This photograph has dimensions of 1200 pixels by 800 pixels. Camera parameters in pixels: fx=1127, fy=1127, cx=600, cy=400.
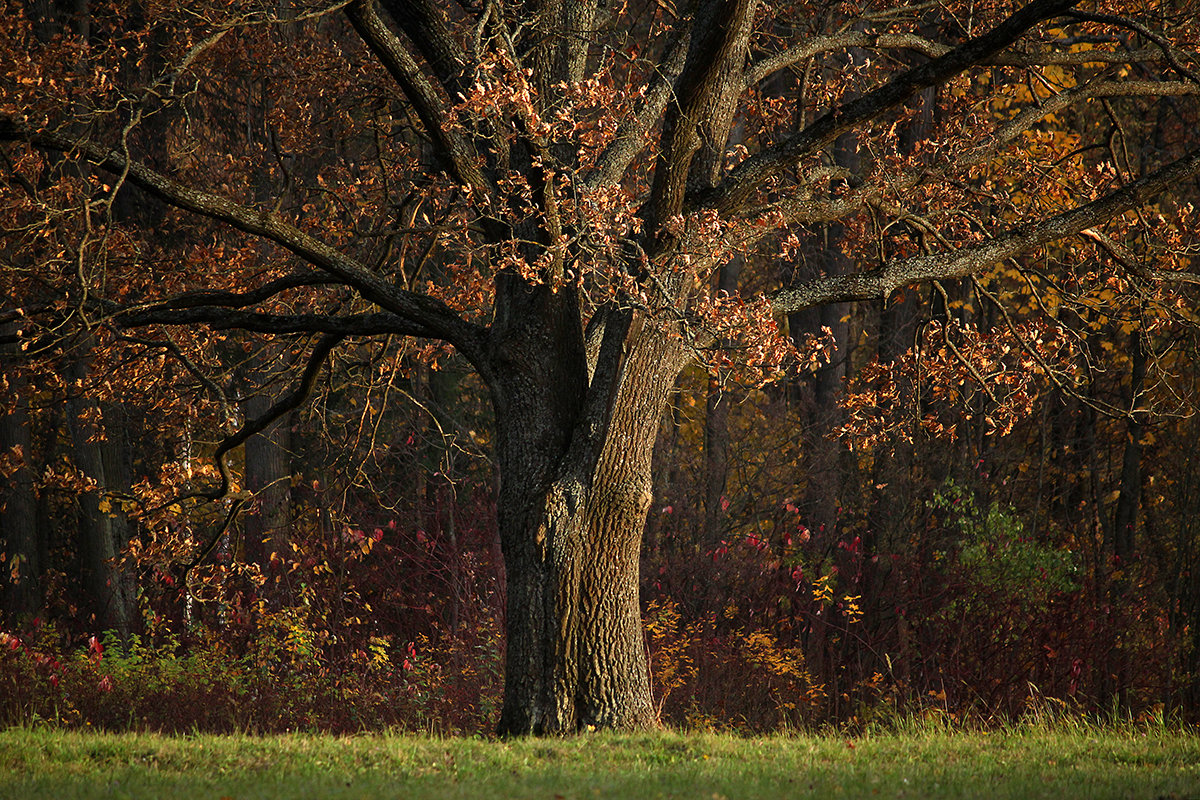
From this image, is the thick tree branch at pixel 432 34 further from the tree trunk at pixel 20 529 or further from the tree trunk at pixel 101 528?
the tree trunk at pixel 20 529

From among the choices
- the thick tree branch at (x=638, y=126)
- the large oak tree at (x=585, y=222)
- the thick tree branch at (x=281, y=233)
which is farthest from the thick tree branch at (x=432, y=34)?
the thick tree branch at (x=281, y=233)

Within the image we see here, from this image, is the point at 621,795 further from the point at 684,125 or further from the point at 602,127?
the point at 684,125

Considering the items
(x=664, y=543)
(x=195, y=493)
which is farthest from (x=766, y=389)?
(x=195, y=493)

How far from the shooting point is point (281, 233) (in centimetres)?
808

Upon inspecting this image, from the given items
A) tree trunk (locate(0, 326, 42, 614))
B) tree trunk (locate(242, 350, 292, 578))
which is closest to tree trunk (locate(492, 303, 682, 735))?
tree trunk (locate(242, 350, 292, 578))

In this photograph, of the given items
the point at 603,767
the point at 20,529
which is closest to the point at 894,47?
the point at 603,767

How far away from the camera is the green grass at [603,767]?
570 cm

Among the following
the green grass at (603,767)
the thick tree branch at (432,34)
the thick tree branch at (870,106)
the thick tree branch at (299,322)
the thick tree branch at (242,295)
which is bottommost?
the green grass at (603,767)

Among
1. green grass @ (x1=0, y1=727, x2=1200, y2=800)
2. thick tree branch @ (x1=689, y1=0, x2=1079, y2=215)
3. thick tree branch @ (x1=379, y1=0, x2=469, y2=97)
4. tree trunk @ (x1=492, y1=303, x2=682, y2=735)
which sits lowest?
green grass @ (x1=0, y1=727, x2=1200, y2=800)

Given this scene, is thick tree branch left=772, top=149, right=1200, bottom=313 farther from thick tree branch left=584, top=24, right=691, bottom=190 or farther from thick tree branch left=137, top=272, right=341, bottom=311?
thick tree branch left=137, top=272, right=341, bottom=311

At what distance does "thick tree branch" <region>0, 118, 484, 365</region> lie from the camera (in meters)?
7.55

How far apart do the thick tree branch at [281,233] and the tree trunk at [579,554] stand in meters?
0.62

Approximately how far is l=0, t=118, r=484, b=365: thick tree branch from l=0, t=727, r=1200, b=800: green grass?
302cm

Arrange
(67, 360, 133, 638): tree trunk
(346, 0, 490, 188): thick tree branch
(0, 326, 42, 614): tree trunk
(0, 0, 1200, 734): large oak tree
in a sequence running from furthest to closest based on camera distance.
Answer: (0, 326, 42, 614): tree trunk
(67, 360, 133, 638): tree trunk
(346, 0, 490, 188): thick tree branch
(0, 0, 1200, 734): large oak tree
